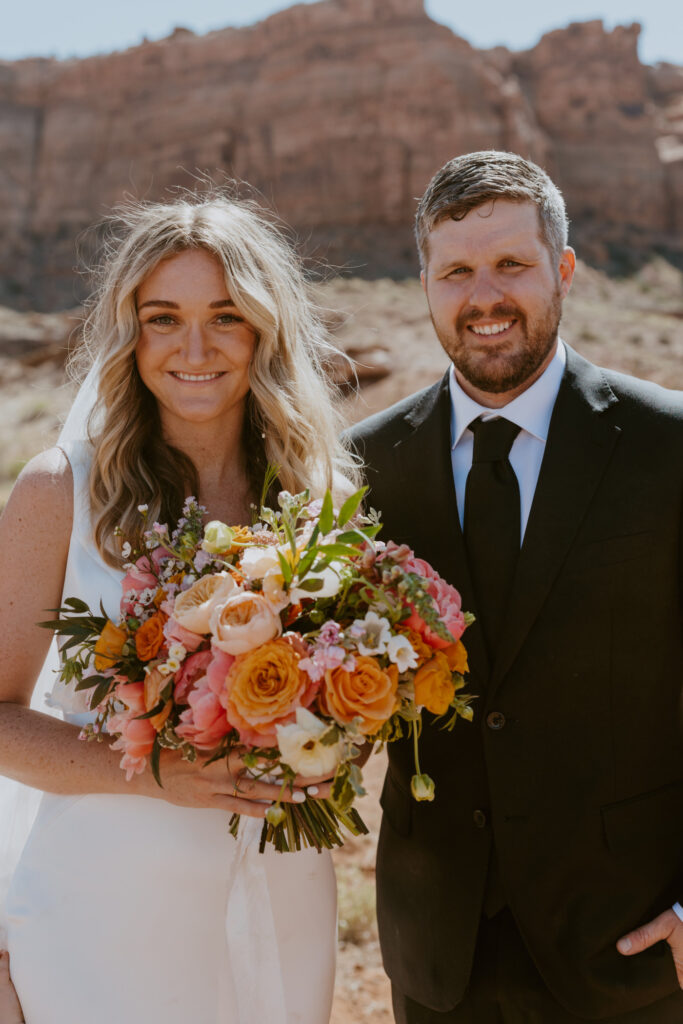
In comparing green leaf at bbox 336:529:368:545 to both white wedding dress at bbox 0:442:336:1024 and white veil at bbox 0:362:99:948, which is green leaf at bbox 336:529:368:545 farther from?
white veil at bbox 0:362:99:948

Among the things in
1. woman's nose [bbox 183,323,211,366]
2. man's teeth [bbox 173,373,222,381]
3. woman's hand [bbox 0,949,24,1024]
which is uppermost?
woman's nose [bbox 183,323,211,366]

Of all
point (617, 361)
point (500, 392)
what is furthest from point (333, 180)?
point (500, 392)

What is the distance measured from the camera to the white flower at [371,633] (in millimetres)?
2131

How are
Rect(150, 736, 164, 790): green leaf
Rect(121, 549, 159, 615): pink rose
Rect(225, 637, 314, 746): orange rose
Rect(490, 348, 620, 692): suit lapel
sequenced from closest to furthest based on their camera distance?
Rect(225, 637, 314, 746): orange rose → Rect(150, 736, 164, 790): green leaf → Rect(121, 549, 159, 615): pink rose → Rect(490, 348, 620, 692): suit lapel

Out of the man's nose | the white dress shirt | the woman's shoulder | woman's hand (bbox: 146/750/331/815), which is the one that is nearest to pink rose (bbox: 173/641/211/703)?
woman's hand (bbox: 146/750/331/815)

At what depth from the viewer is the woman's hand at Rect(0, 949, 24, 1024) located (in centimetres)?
272

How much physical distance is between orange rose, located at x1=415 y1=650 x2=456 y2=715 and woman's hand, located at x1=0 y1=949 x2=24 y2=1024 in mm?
1606

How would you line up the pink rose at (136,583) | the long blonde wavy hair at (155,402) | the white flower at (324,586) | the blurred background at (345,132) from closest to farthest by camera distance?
1. the white flower at (324,586)
2. the pink rose at (136,583)
3. the long blonde wavy hair at (155,402)
4. the blurred background at (345,132)

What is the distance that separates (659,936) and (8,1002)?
1.94 metres

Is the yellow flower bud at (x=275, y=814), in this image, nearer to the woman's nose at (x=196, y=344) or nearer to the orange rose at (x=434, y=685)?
the orange rose at (x=434, y=685)

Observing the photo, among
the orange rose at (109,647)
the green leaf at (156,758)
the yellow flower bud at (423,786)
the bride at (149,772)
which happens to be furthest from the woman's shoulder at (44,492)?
the yellow flower bud at (423,786)

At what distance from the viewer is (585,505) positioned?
2.70 meters

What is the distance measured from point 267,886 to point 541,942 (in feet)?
2.74

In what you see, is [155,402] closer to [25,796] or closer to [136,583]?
[136,583]
